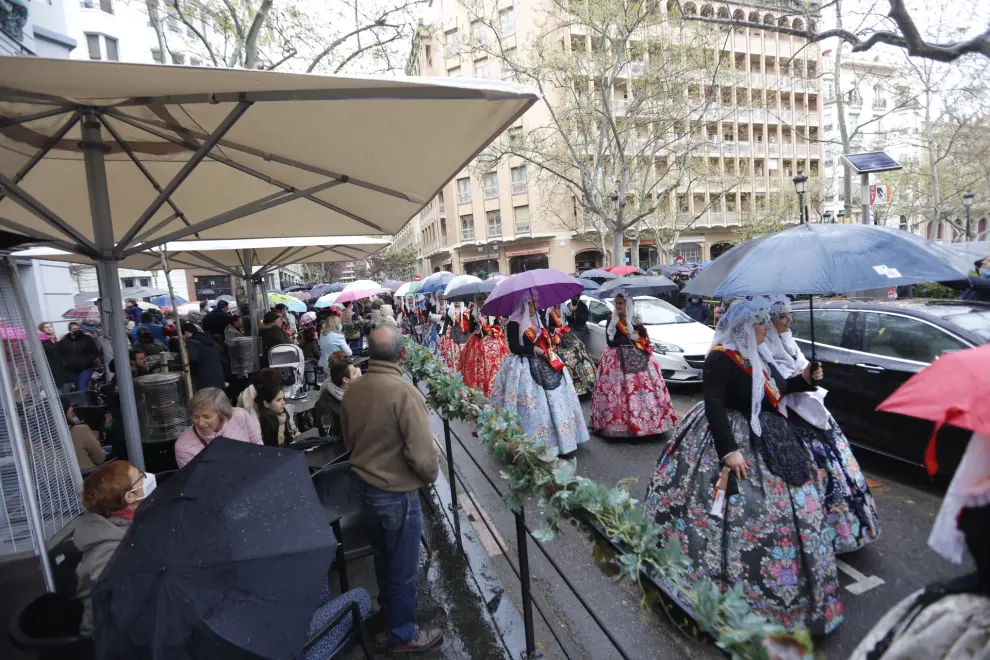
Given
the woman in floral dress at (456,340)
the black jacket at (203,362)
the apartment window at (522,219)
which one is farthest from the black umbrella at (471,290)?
the apartment window at (522,219)

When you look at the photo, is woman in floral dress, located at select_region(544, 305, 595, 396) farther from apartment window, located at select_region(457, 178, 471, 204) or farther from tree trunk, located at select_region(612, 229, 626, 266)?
apartment window, located at select_region(457, 178, 471, 204)

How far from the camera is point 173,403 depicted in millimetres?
4172

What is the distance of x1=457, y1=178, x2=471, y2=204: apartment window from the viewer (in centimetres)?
3953

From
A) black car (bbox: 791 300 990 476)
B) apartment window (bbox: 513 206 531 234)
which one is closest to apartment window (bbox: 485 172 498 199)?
apartment window (bbox: 513 206 531 234)

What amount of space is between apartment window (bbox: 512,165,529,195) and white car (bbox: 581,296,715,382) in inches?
1063

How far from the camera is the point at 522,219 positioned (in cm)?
3703

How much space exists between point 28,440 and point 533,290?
15.0 feet

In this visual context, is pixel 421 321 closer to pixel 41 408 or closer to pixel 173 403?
pixel 173 403

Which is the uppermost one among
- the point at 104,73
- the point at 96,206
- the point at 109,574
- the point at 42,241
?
the point at 104,73

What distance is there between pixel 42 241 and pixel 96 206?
0.29 m

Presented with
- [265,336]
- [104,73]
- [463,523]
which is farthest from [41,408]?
[265,336]

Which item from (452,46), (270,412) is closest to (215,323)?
(270,412)

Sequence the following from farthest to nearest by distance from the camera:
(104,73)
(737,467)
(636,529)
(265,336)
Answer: (265,336) < (737,467) < (636,529) < (104,73)

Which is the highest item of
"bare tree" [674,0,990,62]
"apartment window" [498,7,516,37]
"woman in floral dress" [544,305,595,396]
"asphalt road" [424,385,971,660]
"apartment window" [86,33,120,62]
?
"apartment window" [498,7,516,37]
